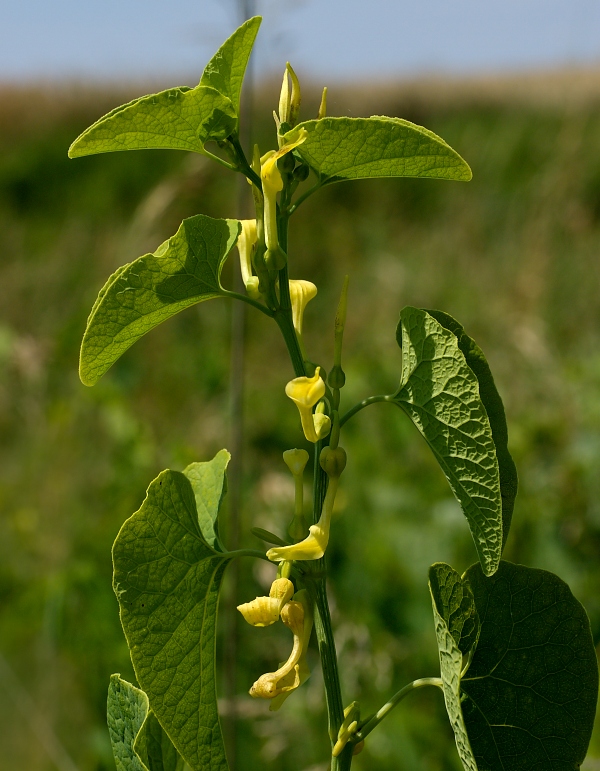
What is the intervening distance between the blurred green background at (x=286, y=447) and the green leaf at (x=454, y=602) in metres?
0.32

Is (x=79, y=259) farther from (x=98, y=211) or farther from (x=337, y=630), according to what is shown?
(x=337, y=630)

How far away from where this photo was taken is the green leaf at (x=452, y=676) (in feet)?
1.40

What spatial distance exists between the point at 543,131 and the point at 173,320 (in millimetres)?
4484

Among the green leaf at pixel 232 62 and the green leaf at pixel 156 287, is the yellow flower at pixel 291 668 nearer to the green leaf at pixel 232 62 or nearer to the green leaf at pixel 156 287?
the green leaf at pixel 156 287

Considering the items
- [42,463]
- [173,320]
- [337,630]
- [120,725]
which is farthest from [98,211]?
[120,725]

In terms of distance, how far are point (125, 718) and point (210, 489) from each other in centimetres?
15

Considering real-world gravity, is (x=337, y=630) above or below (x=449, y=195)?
below

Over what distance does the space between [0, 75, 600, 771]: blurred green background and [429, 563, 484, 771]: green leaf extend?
34 cm

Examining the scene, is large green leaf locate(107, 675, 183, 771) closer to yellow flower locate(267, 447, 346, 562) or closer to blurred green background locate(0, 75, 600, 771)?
yellow flower locate(267, 447, 346, 562)

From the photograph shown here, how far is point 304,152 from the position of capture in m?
0.42

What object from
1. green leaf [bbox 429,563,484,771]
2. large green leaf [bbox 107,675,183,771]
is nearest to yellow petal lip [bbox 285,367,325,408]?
green leaf [bbox 429,563,484,771]

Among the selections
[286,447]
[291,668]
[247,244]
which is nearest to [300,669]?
[291,668]

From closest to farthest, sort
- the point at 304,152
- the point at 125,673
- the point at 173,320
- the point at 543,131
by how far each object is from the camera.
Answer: the point at 304,152, the point at 125,673, the point at 173,320, the point at 543,131

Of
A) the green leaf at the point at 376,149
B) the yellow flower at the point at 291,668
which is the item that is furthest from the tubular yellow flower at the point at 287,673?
the green leaf at the point at 376,149
